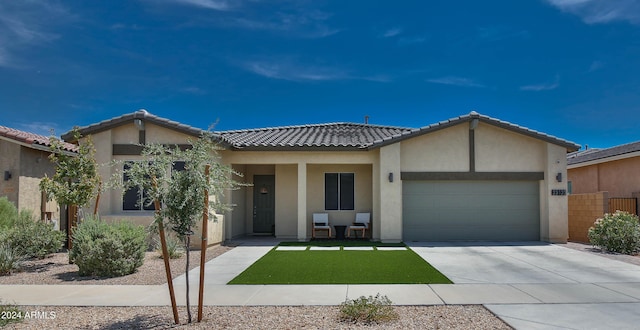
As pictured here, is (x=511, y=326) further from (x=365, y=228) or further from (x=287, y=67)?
(x=287, y=67)

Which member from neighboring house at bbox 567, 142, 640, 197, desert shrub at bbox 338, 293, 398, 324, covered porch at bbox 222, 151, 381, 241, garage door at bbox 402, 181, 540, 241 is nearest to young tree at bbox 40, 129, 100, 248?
covered porch at bbox 222, 151, 381, 241

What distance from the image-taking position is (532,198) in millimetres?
16000

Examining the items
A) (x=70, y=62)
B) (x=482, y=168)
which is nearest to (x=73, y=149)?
(x=70, y=62)

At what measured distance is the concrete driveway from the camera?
6.48 meters

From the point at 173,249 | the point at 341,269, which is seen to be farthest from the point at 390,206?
the point at 173,249

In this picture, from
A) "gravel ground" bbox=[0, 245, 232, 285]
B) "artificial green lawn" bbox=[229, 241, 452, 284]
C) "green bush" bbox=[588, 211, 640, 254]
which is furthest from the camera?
"green bush" bbox=[588, 211, 640, 254]

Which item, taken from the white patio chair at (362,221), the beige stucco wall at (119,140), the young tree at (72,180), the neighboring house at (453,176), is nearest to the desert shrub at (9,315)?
the young tree at (72,180)

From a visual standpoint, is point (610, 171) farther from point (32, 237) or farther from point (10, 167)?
point (10, 167)

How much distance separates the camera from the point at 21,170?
14836mm

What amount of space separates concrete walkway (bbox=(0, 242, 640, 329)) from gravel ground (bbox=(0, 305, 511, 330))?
314 millimetres

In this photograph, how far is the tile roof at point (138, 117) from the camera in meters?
14.3

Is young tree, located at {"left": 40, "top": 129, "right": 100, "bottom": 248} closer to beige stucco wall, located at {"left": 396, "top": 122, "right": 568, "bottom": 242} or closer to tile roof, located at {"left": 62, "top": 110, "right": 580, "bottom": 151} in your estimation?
tile roof, located at {"left": 62, "top": 110, "right": 580, "bottom": 151}

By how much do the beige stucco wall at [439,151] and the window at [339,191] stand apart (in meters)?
2.55

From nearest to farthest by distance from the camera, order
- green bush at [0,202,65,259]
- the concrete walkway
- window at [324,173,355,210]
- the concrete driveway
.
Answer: the concrete driveway
the concrete walkway
green bush at [0,202,65,259]
window at [324,173,355,210]
